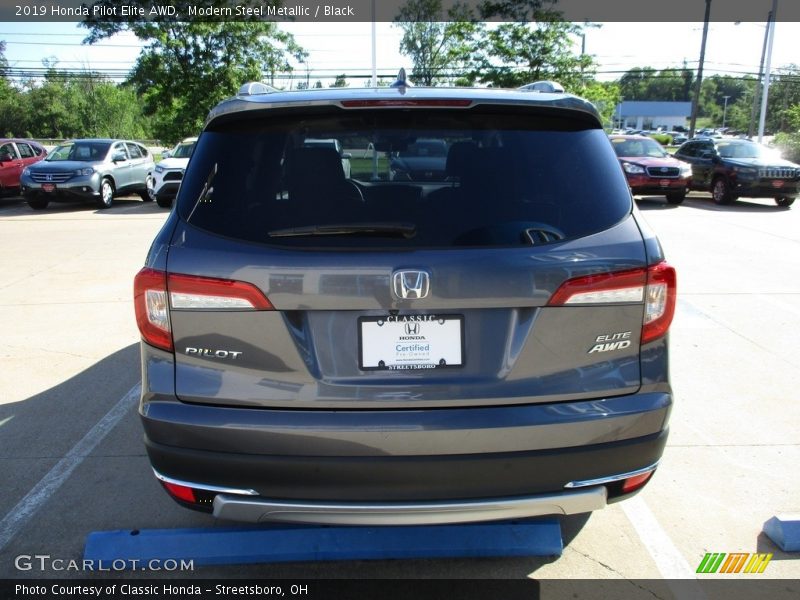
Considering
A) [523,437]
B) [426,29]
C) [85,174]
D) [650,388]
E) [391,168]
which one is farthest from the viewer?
[426,29]

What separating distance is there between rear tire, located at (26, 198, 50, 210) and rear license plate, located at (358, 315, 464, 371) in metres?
18.2

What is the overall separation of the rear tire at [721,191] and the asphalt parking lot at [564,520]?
9.23 metres

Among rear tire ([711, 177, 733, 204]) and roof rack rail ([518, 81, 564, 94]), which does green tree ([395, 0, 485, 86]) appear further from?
roof rack rail ([518, 81, 564, 94])

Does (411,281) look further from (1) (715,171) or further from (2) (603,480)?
(1) (715,171)

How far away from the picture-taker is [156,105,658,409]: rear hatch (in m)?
2.24

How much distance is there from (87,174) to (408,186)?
17201mm

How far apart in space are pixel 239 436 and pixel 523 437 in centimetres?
95

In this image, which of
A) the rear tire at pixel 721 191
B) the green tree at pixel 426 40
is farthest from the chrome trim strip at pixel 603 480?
the green tree at pixel 426 40

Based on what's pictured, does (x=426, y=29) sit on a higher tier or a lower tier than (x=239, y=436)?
higher

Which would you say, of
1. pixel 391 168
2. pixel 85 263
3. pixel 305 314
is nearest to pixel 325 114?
pixel 391 168

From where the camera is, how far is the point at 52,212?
1759 cm

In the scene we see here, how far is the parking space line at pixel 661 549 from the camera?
2.76m

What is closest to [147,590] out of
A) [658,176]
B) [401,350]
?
[401,350]

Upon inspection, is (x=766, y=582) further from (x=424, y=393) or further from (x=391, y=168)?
(x=391, y=168)
